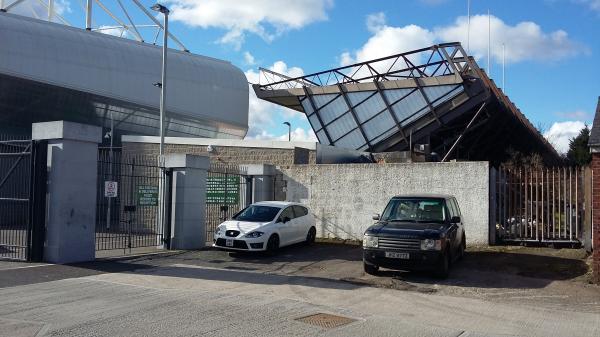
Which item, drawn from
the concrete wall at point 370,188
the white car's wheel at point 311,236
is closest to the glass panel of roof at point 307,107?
the concrete wall at point 370,188

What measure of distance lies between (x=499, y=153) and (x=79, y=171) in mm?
37399

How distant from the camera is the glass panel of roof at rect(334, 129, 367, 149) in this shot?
3544 centimetres

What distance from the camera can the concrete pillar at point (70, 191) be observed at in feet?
44.2

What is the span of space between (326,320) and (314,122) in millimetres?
29422

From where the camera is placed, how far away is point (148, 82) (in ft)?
171

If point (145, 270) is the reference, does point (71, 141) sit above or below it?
above

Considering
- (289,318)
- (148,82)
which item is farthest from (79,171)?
(148,82)

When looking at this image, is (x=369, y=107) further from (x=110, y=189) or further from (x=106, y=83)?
(x=106, y=83)

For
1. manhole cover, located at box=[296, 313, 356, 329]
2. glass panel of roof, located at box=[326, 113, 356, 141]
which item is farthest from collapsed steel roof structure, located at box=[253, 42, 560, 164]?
manhole cover, located at box=[296, 313, 356, 329]

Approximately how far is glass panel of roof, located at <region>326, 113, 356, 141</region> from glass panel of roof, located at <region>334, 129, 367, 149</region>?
33 centimetres

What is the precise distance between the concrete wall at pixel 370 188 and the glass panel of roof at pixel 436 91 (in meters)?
13.3

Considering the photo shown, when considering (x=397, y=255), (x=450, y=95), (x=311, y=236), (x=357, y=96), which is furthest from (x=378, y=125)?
(x=397, y=255)

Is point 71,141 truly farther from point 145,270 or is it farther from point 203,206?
point 203,206

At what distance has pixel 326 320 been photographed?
27.3ft
